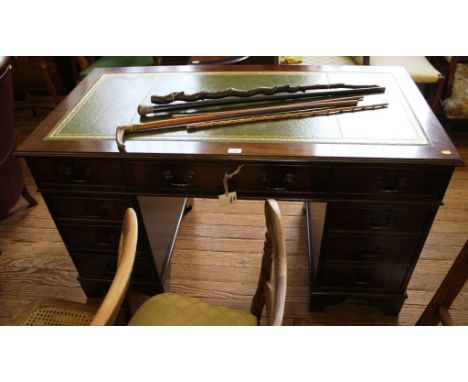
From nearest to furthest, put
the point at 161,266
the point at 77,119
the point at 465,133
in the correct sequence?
1. the point at 77,119
2. the point at 161,266
3. the point at 465,133

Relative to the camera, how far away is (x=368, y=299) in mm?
1619

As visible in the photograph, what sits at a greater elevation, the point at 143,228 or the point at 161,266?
the point at 143,228

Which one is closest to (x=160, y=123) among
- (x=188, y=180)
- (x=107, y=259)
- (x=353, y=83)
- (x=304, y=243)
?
(x=188, y=180)

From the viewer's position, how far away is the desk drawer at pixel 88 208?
1406 mm

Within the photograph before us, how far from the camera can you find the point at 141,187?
1.32 m

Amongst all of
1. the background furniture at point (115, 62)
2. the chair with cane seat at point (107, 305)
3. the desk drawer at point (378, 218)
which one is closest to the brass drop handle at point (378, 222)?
the desk drawer at point (378, 218)

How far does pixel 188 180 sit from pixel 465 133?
2.58 metres

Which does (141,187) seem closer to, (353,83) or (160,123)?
(160,123)

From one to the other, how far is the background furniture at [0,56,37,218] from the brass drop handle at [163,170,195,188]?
108 centimetres

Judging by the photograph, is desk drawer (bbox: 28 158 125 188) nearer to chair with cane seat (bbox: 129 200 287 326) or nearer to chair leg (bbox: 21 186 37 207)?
chair with cane seat (bbox: 129 200 287 326)

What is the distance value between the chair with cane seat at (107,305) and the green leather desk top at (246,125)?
1.53 feet

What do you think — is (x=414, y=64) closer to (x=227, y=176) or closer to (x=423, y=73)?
(x=423, y=73)

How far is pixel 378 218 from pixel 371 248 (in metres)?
0.16

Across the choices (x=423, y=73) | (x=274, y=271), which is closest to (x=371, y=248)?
(x=274, y=271)
